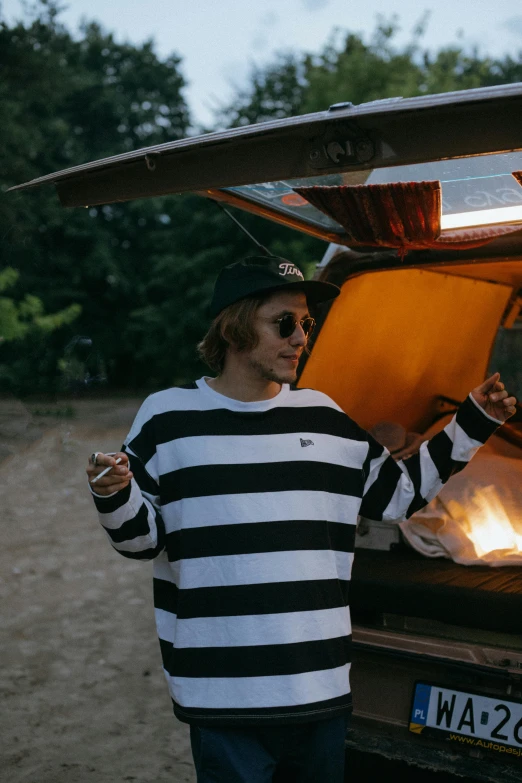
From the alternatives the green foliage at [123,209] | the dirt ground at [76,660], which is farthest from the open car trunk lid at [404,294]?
the green foliage at [123,209]

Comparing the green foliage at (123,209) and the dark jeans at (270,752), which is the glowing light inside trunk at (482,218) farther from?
the green foliage at (123,209)

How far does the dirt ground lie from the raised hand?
2.20 m

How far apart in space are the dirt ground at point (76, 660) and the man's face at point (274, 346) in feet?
6.95

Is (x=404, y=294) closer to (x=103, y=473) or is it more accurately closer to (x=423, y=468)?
(x=423, y=468)

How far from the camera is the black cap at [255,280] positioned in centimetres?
227

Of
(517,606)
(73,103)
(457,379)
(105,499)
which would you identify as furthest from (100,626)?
(73,103)

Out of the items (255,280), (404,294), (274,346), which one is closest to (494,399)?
(274,346)

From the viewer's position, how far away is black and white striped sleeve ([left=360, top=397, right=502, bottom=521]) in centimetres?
232

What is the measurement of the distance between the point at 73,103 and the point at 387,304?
3414 cm

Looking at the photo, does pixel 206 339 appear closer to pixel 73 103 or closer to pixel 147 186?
pixel 147 186

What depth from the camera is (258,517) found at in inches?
83.7

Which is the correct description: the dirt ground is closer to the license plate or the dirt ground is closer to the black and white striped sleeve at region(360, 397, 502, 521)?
the license plate

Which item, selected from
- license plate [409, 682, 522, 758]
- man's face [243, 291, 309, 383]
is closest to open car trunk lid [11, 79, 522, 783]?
license plate [409, 682, 522, 758]

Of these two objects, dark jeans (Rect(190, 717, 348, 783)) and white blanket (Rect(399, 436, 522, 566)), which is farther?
white blanket (Rect(399, 436, 522, 566))
